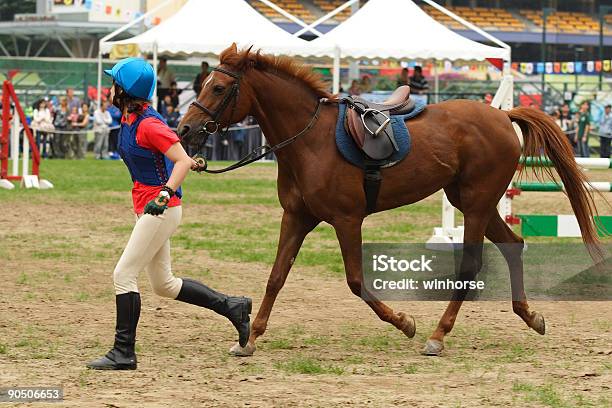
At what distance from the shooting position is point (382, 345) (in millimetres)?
7703

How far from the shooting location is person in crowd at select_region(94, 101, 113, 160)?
3112 centimetres

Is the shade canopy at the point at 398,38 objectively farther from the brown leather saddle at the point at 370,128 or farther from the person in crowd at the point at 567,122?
the brown leather saddle at the point at 370,128

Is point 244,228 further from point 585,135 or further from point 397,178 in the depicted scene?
point 585,135

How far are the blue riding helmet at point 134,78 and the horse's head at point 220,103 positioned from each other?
0.62m

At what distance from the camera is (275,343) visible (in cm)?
773

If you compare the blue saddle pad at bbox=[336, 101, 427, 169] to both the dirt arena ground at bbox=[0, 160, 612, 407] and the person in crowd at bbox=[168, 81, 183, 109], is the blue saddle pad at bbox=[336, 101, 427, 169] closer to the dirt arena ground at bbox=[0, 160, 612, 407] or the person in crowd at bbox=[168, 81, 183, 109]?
the dirt arena ground at bbox=[0, 160, 612, 407]

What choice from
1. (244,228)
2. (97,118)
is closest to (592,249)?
(244,228)

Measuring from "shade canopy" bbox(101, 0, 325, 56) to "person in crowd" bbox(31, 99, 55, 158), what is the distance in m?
3.56

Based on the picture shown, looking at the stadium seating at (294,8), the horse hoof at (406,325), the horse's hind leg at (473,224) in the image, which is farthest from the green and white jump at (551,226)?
the stadium seating at (294,8)

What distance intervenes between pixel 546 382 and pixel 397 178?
1886 millimetres

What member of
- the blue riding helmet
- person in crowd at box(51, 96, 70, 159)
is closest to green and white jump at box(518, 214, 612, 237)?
the blue riding helmet

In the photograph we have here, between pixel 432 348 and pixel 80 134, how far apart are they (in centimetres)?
2519

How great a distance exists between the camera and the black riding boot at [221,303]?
726 cm

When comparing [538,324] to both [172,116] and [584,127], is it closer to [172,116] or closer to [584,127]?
[172,116]
